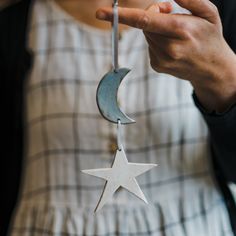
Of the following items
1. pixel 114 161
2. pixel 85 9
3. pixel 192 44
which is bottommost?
pixel 114 161

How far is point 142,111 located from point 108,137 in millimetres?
57

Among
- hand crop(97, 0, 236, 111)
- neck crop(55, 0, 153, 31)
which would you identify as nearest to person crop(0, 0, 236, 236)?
neck crop(55, 0, 153, 31)

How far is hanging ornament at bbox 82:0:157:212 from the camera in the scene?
0.45 metres

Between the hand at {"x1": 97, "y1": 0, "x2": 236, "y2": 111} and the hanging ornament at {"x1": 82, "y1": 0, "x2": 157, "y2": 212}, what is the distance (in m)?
0.03

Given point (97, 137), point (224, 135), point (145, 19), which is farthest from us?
point (97, 137)

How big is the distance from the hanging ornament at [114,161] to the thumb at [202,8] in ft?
0.20

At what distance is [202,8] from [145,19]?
0.18 feet

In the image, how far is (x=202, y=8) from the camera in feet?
1.51

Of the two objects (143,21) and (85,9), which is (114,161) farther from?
(85,9)

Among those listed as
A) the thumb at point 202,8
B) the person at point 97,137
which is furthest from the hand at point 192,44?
the person at point 97,137

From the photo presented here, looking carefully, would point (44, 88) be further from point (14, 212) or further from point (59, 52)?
point (14, 212)

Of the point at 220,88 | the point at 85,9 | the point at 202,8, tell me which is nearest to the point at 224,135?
the point at 220,88

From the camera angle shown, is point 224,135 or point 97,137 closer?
point 224,135

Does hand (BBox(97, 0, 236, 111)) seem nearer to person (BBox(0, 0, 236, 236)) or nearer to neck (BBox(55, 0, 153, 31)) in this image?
person (BBox(0, 0, 236, 236))
